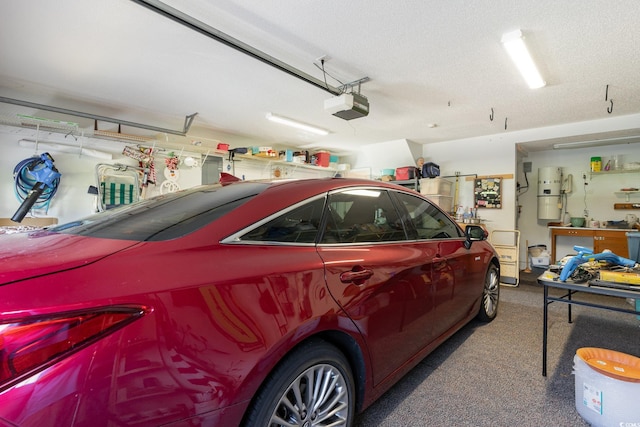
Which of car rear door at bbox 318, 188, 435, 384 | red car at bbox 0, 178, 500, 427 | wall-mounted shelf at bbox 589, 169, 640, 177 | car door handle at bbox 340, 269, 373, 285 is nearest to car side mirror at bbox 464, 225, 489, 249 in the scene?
car rear door at bbox 318, 188, 435, 384

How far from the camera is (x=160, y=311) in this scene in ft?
2.52

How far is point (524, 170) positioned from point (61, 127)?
8205 mm

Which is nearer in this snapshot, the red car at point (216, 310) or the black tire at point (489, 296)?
the red car at point (216, 310)

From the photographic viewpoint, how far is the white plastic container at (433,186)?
5.66 metres

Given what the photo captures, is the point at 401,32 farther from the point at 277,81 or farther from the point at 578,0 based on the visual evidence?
the point at 277,81

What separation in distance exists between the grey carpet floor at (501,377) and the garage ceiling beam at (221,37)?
9.11 ft

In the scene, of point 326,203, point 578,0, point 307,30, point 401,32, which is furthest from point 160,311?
point 578,0

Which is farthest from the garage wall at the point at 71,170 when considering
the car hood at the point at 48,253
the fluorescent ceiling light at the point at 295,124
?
the car hood at the point at 48,253

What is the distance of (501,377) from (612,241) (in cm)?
504

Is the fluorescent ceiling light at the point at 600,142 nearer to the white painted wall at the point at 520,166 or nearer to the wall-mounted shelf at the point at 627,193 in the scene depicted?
the white painted wall at the point at 520,166

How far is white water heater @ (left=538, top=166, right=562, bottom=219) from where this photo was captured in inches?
237

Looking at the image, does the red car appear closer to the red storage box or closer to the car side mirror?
the car side mirror

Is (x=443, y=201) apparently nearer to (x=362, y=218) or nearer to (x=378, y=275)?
(x=362, y=218)

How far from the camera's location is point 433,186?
5.67m
